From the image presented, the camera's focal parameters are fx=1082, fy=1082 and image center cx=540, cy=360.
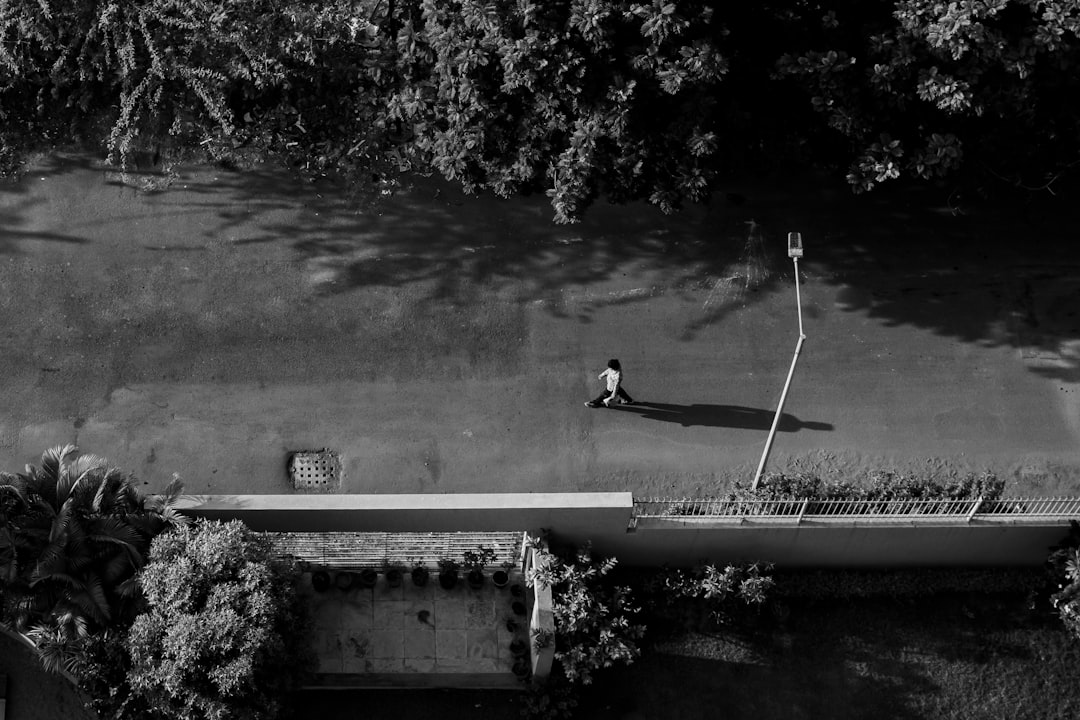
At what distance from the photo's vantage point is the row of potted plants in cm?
1612

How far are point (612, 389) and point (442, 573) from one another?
3949 millimetres

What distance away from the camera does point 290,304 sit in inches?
739

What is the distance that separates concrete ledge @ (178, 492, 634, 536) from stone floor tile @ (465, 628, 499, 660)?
1631mm

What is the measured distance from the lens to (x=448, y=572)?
16234 millimetres

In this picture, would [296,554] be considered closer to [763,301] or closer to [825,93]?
[763,301]

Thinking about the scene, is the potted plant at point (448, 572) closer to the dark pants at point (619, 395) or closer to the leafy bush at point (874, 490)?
the dark pants at point (619, 395)

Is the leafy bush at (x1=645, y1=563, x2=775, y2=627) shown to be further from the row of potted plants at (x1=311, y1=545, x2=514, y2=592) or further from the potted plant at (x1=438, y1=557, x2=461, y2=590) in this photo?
the potted plant at (x1=438, y1=557, x2=461, y2=590)

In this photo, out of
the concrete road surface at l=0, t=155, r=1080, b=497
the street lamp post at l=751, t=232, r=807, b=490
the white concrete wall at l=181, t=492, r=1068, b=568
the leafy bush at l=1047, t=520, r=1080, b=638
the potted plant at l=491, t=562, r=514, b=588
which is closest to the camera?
the street lamp post at l=751, t=232, r=807, b=490

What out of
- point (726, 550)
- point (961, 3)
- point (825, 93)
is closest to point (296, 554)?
point (726, 550)

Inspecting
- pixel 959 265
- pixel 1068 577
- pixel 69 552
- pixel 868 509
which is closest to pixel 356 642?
pixel 69 552

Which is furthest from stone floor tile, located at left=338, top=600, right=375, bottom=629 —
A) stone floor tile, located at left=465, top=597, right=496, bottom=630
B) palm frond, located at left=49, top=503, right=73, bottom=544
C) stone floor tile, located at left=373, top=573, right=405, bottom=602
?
palm frond, located at left=49, top=503, right=73, bottom=544

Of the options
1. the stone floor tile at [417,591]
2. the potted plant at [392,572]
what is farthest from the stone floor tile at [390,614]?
Answer: the potted plant at [392,572]

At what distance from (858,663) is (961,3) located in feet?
32.1

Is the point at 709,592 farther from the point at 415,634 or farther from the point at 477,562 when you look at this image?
the point at 415,634
